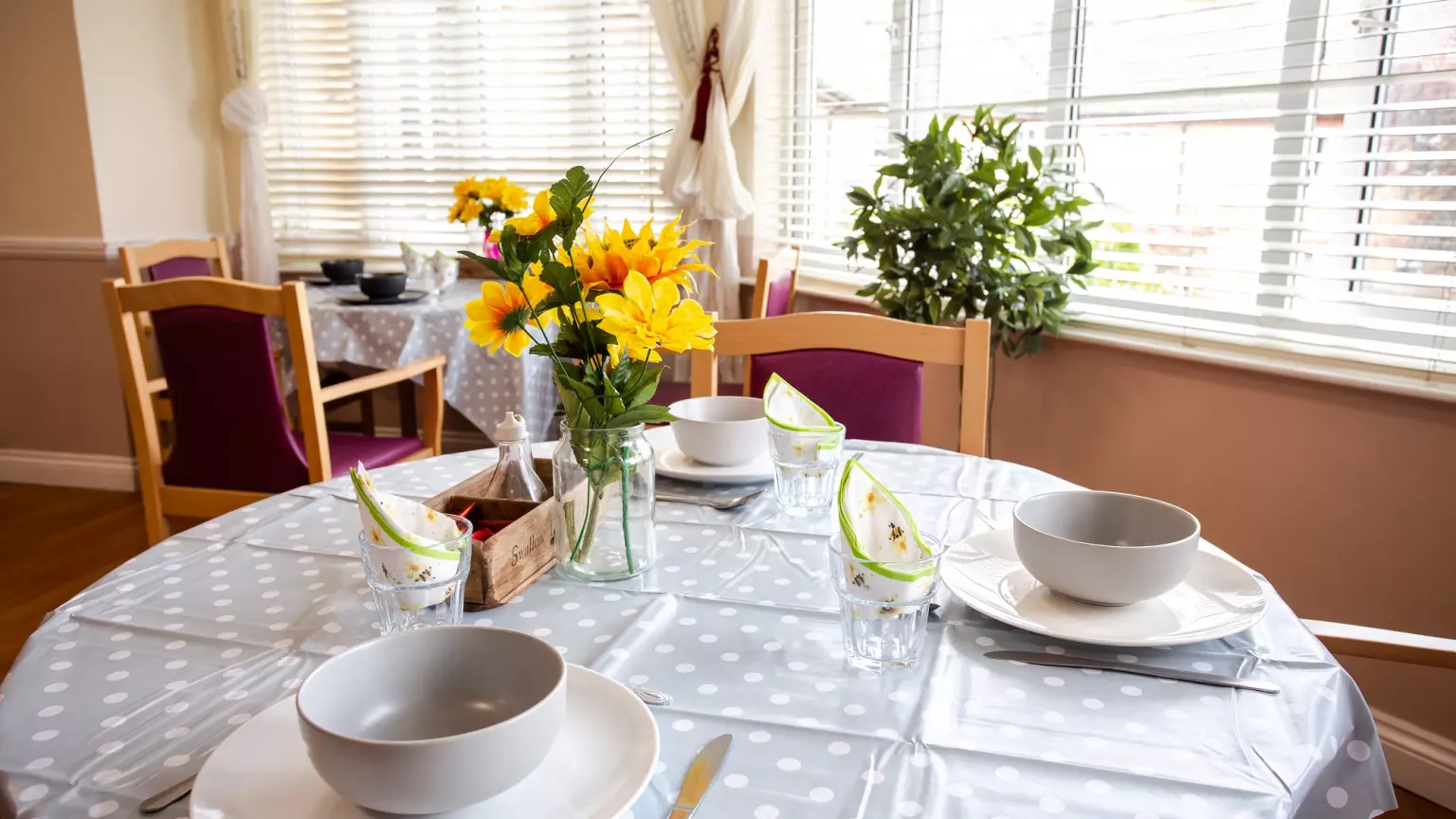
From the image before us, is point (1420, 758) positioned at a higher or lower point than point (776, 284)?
lower

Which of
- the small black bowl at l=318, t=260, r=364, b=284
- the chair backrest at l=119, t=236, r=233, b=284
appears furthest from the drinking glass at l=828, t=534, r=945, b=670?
the chair backrest at l=119, t=236, r=233, b=284

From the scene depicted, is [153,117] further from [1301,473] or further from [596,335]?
[1301,473]

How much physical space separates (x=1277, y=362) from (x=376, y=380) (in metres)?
1.88

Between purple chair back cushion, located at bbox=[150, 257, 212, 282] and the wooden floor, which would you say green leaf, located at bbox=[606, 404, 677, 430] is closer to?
the wooden floor

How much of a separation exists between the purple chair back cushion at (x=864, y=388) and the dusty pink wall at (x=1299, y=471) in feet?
2.65

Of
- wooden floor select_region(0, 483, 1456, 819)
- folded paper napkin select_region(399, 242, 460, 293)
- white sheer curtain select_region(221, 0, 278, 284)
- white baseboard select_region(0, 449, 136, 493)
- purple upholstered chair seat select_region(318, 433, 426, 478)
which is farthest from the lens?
white sheer curtain select_region(221, 0, 278, 284)

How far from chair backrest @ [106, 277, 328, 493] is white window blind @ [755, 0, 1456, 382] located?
1.76 m

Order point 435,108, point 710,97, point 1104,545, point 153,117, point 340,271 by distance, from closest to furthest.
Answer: point 1104,545
point 340,271
point 710,97
point 153,117
point 435,108

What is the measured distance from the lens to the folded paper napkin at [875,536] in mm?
750

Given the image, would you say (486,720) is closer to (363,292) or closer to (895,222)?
(895,222)

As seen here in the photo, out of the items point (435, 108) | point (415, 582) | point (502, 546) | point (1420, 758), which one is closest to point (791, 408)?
point (502, 546)

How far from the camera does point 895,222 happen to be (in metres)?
2.27

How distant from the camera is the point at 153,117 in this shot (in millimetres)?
3623

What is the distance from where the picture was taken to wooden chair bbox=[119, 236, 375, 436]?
298cm
